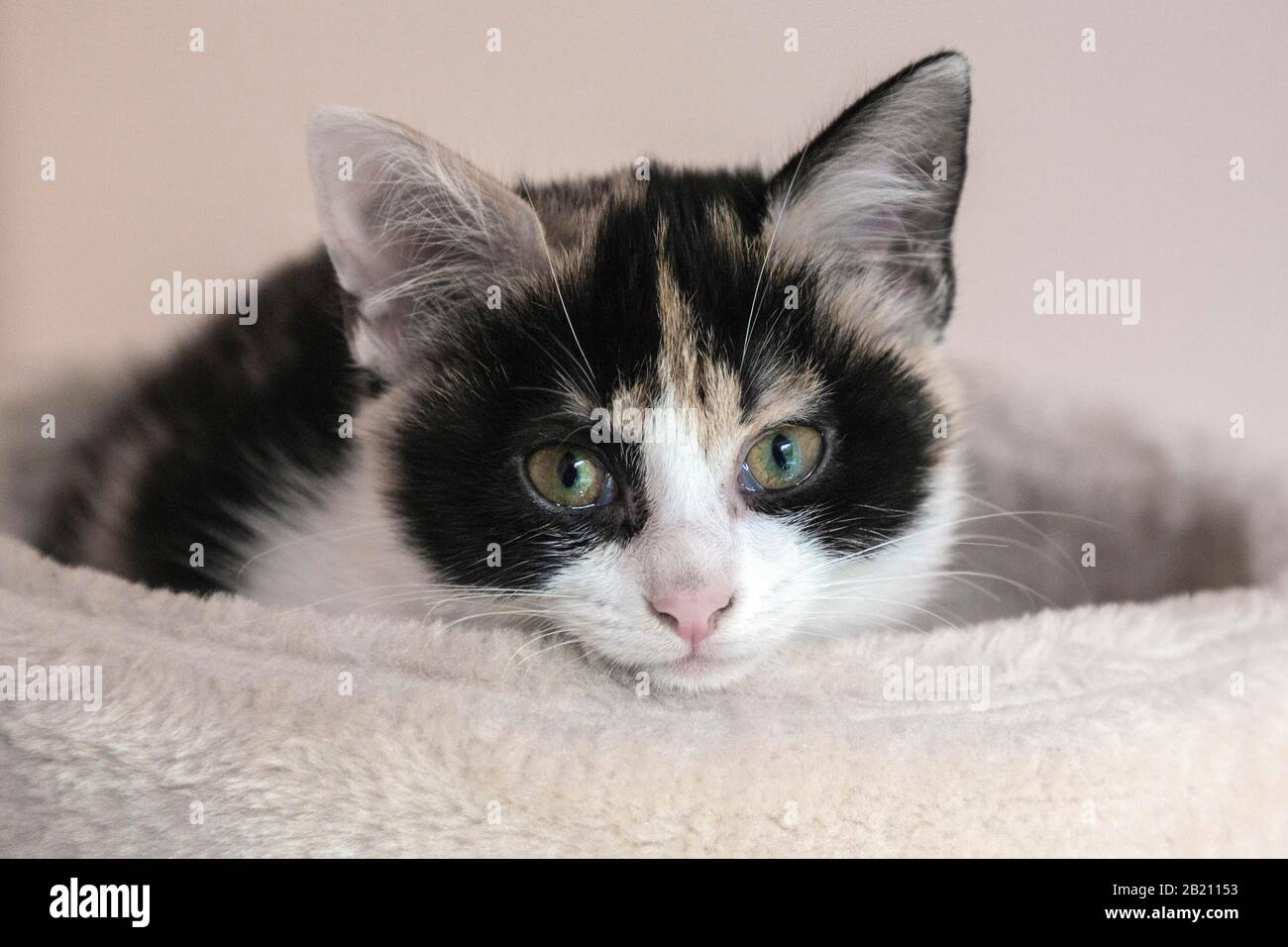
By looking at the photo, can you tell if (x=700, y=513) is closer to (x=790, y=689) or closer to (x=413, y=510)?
(x=790, y=689)

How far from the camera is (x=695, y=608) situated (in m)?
0.77

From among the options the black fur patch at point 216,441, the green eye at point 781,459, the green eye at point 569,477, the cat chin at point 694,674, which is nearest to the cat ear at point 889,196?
the green eye at point 781,459

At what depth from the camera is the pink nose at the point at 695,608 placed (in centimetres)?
77

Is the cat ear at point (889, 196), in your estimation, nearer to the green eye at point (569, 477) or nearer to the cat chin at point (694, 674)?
the green eye at point (569, 477)

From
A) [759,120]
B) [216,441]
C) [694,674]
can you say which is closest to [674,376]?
[694,674]

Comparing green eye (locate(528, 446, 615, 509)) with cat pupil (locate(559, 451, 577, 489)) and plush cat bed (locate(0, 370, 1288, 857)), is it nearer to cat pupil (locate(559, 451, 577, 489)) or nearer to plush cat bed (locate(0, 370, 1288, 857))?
cat pupil (locate(559, 451, 577, 489))

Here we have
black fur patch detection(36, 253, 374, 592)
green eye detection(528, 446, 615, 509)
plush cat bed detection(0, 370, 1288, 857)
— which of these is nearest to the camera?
plush cat bed detection(0, 370, 1288, 857)

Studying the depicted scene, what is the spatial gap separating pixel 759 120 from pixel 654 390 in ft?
2.87

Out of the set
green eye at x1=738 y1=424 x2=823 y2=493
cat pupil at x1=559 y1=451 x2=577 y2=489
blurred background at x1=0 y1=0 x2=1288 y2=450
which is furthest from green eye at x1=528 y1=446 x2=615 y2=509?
blurred background at x1=0 y1=0 x2=1288 y2=450

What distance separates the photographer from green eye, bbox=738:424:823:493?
89 centimetres

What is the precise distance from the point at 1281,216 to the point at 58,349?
1861mm

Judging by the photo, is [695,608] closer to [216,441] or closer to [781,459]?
[781,459]

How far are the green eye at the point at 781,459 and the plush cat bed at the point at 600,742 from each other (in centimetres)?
14

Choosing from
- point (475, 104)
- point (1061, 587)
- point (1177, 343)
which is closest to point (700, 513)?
point (1061, 587)
